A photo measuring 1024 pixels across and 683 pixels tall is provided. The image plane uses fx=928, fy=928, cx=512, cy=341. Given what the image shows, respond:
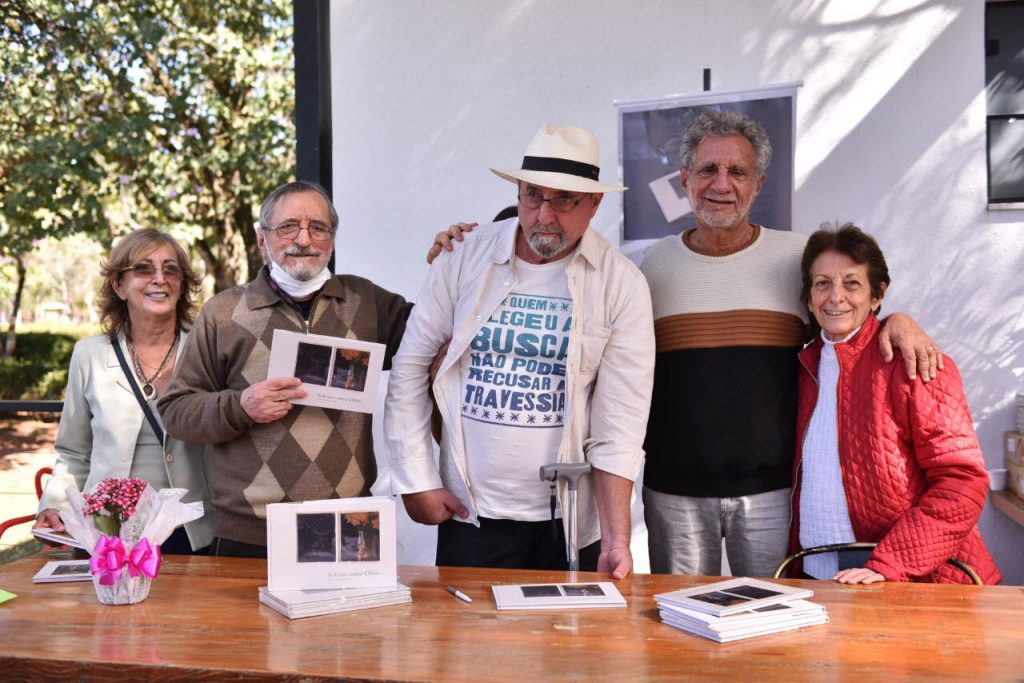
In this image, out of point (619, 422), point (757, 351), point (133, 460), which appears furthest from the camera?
point (133, 460)

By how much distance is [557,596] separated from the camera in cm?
232

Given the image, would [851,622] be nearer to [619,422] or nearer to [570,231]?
[619,422]

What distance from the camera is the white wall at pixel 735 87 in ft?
13.5

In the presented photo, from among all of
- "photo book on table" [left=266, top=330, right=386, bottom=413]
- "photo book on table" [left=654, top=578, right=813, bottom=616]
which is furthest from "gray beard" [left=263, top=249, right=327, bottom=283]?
"photo book on table" [left=654, top=578, right=813, bottom=616]

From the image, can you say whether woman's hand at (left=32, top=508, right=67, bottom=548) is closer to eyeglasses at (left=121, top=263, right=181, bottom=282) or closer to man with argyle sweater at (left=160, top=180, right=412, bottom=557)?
man with argyle sweater at (left=160, top=180, right=412, bottom=557)

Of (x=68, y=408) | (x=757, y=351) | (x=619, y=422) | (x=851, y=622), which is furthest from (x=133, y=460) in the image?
(x=851, y=622)

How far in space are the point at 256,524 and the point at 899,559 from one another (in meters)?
1.87

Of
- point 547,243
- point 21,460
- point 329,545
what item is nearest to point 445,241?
point 547,243

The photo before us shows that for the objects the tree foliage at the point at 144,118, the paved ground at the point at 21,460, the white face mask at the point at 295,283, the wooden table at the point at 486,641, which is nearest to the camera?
the wooden table at the point at 486,641

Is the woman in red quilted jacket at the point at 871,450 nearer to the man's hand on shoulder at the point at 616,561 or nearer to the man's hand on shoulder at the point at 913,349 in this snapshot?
the man's hand on shoulder at the point at 913,349

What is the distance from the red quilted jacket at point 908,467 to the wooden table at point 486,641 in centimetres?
15

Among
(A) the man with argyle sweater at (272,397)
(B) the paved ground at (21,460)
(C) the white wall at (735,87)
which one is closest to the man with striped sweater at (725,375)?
(A) the man with argyle sweater at (272,397)

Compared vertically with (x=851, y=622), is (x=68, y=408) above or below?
above

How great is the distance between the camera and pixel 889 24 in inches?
163
